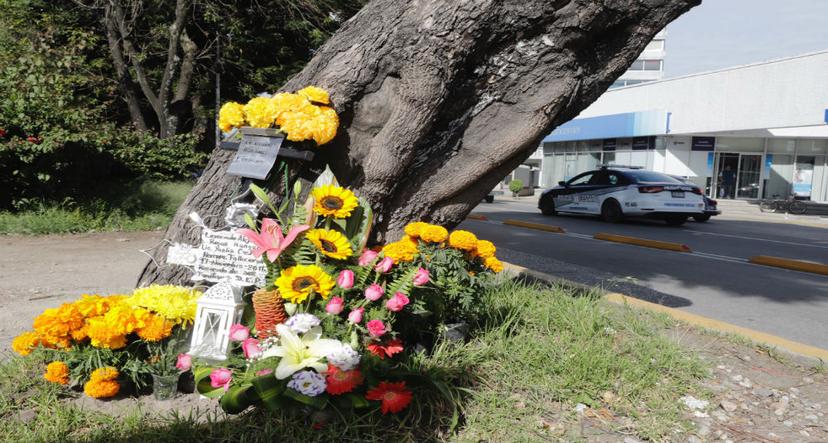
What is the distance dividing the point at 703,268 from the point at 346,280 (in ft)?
22.1

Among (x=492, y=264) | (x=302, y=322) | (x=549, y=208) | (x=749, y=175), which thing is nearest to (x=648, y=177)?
(x=549, y=208)

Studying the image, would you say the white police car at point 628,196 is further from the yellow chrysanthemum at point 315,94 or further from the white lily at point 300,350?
the white lily at point 300,350

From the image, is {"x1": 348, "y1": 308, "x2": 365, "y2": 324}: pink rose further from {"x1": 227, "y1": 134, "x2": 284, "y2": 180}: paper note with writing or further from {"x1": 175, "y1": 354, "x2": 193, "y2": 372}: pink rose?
{"x1": 227, "y1": 134, "x2": 284, "y2": 180}: paper note with writing

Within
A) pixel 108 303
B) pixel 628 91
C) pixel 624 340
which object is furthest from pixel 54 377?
pixel 628 91

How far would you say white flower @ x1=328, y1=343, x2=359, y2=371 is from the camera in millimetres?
2490

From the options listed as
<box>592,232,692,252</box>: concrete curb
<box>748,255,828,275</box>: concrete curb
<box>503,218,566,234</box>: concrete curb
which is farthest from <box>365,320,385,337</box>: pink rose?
<box>503,218,566,234</box>: concrete curb

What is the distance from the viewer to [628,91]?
29797 millimetres

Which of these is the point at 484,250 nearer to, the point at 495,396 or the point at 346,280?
the point at 495,396

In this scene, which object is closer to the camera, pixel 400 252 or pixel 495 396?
pixel 495 396

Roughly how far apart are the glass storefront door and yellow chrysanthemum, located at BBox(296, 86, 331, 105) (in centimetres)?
2869

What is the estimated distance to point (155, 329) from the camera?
2830mm

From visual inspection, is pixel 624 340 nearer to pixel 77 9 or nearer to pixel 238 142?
pixel 238 142

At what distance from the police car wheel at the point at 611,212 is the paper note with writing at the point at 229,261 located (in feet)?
41.9

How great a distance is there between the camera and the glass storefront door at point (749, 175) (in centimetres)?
2692
